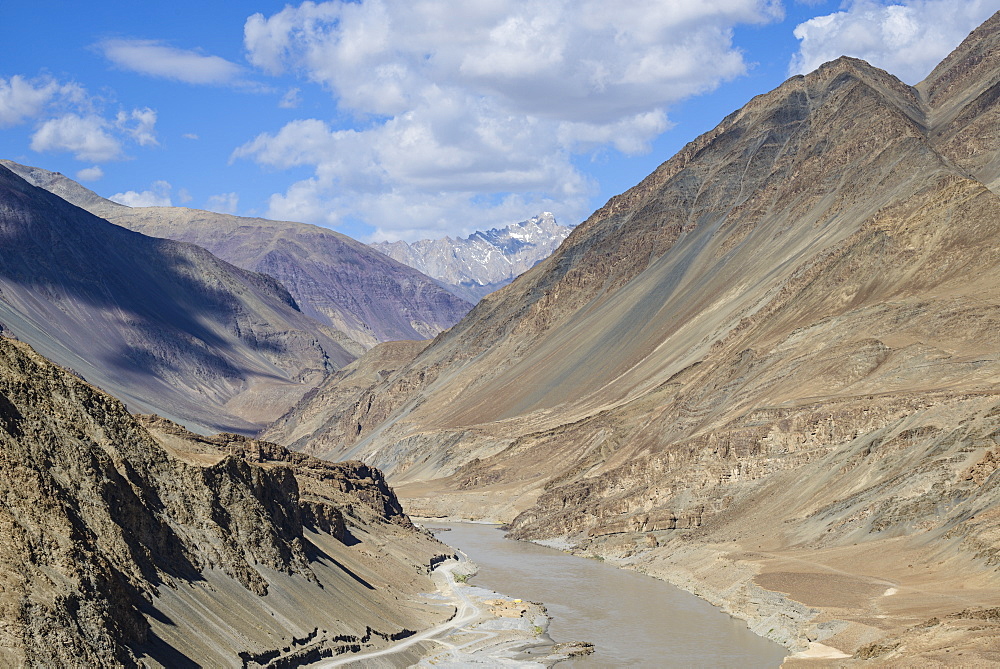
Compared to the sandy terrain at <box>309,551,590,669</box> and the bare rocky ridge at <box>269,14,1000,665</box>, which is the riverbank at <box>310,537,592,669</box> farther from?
the bare rocky ridge at <box>269,14,1000,665</box>

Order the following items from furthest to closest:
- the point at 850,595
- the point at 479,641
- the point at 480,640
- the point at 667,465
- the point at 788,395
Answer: the point at 788,395, the point at 667,465, the point at 850,595, the point at 480,640, the point at 479,641

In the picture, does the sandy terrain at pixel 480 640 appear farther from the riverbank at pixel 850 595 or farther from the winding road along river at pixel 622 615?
the riverbank at pixel 850 595

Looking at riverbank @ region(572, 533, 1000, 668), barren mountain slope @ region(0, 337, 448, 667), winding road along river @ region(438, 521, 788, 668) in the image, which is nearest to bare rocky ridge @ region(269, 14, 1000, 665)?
riverbank @ region(572, 533, 1000, 668)

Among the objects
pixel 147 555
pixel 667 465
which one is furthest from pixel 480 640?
pixel 667 465

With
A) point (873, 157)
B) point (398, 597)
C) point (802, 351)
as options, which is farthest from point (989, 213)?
point (398, 597)

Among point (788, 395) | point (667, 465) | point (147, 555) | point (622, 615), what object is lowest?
point (622, 615)

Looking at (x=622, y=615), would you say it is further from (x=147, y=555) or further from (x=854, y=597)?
(x=147, y=555)
